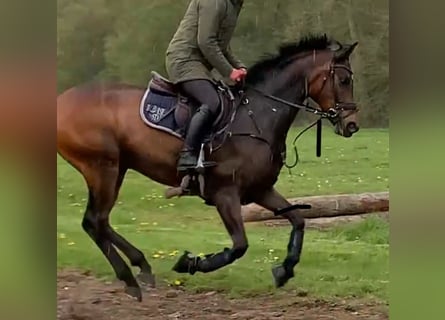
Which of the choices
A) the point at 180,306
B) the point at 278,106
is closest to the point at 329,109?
the point at 278,106

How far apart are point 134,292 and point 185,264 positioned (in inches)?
6.7

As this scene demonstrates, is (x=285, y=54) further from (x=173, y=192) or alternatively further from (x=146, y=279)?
(x=146, y=279)

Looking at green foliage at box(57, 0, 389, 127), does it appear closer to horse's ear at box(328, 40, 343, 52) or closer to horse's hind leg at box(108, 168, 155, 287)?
horse's ear at box(328, 40, 343, 52)

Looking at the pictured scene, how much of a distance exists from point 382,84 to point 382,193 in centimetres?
32

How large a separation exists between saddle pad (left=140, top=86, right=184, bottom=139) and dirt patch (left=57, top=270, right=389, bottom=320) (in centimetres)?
47

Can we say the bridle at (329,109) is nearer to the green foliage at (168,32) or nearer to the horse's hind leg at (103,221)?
the green foliage at (168,32)

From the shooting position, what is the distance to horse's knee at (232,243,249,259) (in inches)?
91.5

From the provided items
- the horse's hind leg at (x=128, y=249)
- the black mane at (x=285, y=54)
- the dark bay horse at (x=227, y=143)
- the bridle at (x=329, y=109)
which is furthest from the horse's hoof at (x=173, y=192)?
the black mane at (x=285, y=54)

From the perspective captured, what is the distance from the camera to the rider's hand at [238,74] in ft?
7.54

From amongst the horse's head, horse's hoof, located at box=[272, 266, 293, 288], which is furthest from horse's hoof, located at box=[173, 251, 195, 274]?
the horse's head
